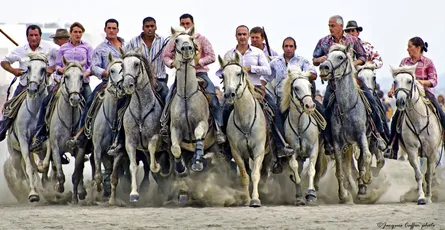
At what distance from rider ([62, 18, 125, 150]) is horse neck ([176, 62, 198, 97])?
1423 mm

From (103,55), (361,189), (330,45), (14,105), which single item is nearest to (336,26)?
(330,45)

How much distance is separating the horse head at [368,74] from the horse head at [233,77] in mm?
2760

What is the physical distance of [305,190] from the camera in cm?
1609

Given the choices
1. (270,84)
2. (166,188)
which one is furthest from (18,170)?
(270,84)

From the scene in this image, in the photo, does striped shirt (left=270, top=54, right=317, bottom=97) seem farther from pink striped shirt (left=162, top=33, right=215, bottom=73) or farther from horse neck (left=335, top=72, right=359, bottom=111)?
pink striped shirt (left=162, top=33, right=215, bottom=73)

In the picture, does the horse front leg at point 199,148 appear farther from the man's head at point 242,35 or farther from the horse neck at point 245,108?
the man's head at point 242,35

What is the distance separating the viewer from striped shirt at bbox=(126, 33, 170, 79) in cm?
1562

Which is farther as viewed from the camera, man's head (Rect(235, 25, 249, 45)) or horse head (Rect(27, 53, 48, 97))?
man's head (Rect(235, 25, 249, 45))

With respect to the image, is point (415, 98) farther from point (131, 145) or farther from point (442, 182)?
point (131, 145)

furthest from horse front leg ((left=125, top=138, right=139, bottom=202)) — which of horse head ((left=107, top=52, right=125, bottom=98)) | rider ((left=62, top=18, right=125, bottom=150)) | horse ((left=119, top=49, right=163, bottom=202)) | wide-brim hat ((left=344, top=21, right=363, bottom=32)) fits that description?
wide-brim hat ((left=344, top=21, right=363, bottom=32))

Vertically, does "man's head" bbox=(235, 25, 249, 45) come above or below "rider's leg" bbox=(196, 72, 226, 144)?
above

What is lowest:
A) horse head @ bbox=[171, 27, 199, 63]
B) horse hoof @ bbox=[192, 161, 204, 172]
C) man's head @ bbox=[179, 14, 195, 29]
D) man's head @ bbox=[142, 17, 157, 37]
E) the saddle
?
horse hoof @ bbox=[192, 161, 204, 172]

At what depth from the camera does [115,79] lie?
14938 millimetres

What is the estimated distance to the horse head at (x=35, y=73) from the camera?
1563 cm
